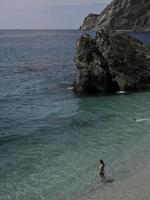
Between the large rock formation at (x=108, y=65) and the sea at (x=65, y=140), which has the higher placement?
the large rock formation at (x=108, y=65)

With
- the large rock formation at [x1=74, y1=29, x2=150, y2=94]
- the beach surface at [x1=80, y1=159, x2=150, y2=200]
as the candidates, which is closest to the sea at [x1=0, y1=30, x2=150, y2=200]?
the beach surface at [x1=80, y1=159, x2=150, y2=200]

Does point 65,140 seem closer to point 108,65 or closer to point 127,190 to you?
point 127,190

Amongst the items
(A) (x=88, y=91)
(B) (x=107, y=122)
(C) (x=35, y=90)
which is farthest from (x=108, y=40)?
(B) (x=107, y=122)

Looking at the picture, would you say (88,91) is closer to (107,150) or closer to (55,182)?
(107,150)

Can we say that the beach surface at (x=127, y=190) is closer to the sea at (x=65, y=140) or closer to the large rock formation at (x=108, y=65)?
the sea at (x=65, y=140)

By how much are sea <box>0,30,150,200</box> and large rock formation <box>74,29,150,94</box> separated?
2.43m

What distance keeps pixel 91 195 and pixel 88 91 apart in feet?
115

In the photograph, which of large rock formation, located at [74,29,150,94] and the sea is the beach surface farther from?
large rock formation, located at [74,29,150,94]

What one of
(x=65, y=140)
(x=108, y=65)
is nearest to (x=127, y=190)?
(x=65, y=140)

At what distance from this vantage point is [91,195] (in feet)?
98.7

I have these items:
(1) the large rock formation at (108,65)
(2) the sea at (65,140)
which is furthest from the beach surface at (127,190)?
(1) the large rock formation at (108,65)

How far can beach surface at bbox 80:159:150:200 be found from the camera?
2947 cm

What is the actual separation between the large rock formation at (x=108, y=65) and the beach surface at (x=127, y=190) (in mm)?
31351

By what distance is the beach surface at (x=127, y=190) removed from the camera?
2947cm
